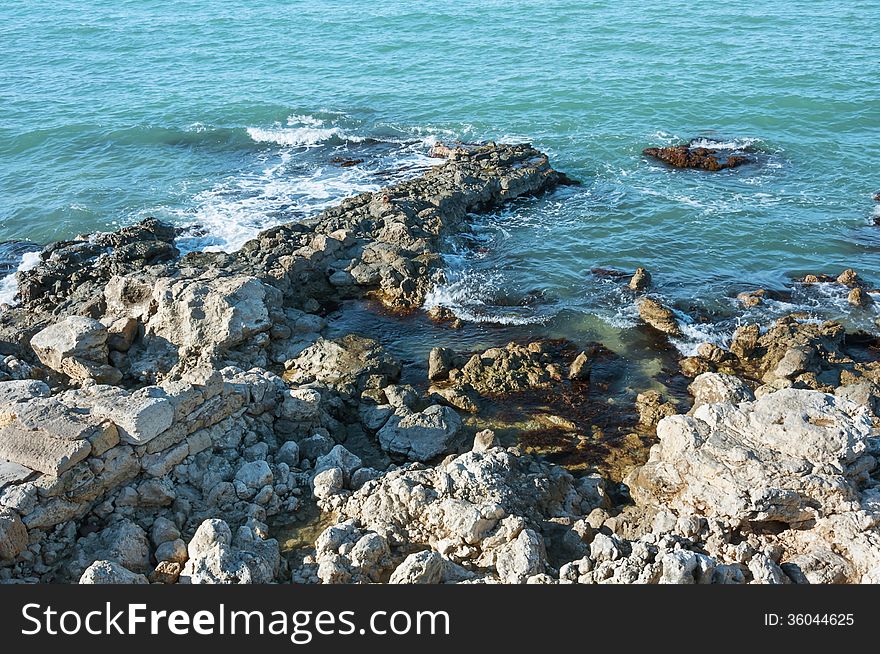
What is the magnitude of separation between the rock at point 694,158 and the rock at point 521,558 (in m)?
24.9

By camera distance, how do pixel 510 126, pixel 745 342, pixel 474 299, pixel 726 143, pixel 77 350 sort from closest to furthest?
pixel 77 350 → pixel 745 342 → pixel 474 299 → pixel 726 143 → pixel 510 126

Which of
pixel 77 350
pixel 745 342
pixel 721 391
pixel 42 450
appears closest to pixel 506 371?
pixel 721 391

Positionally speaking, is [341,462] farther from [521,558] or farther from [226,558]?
[521,558]

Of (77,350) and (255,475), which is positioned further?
(77,350)

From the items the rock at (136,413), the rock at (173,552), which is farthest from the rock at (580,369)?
the rock at (173,552)

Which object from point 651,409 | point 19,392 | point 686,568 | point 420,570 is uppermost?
point 19,392

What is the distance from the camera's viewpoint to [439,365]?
20.0m

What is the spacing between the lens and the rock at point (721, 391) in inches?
660

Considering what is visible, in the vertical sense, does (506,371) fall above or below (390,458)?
above

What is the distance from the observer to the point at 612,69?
148ft

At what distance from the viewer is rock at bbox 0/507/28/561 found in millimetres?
12180

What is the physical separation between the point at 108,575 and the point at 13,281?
18416 millimetres

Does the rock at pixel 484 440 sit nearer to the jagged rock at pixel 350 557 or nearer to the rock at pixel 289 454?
the rock at pixel 289 454

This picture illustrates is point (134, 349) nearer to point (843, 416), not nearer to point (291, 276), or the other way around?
point (291, 276)
